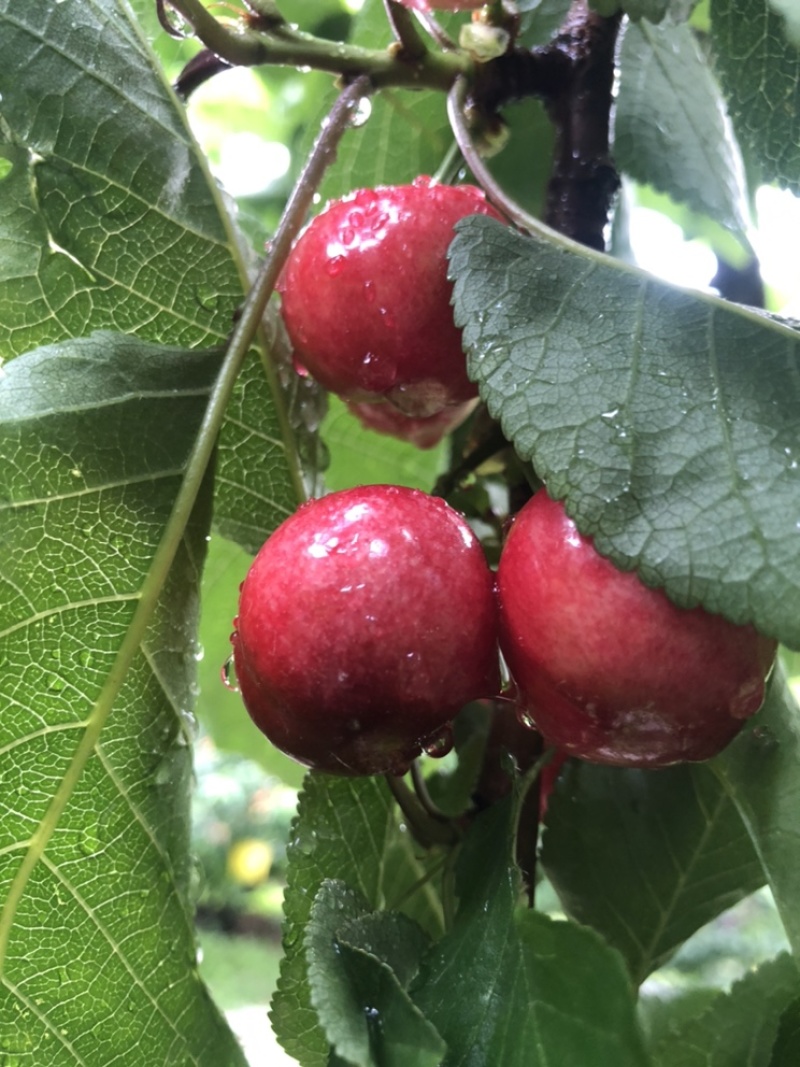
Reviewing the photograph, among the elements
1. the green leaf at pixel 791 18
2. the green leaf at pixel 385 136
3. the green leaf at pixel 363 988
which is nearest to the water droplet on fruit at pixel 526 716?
the green leaf at pixel 363 988

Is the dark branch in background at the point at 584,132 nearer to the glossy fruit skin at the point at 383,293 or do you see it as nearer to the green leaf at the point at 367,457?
the glossy fruit skin at the point at 383,293

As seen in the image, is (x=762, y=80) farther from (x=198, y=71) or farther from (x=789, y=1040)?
(x=789, y=1040)

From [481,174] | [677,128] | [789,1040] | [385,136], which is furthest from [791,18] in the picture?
[789,1040]

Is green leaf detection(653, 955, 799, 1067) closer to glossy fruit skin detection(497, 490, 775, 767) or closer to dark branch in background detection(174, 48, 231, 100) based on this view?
glossy fruit skin detection(497, 490, 775, 767)

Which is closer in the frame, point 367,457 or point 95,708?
point 95,708

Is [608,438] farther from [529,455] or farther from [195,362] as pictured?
[195,362]

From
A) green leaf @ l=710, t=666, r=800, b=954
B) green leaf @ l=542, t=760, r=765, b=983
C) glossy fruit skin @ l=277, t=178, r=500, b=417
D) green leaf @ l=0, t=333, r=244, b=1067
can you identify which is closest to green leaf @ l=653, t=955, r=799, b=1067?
green leaf @ l=542, t=760, r=765, b=983
